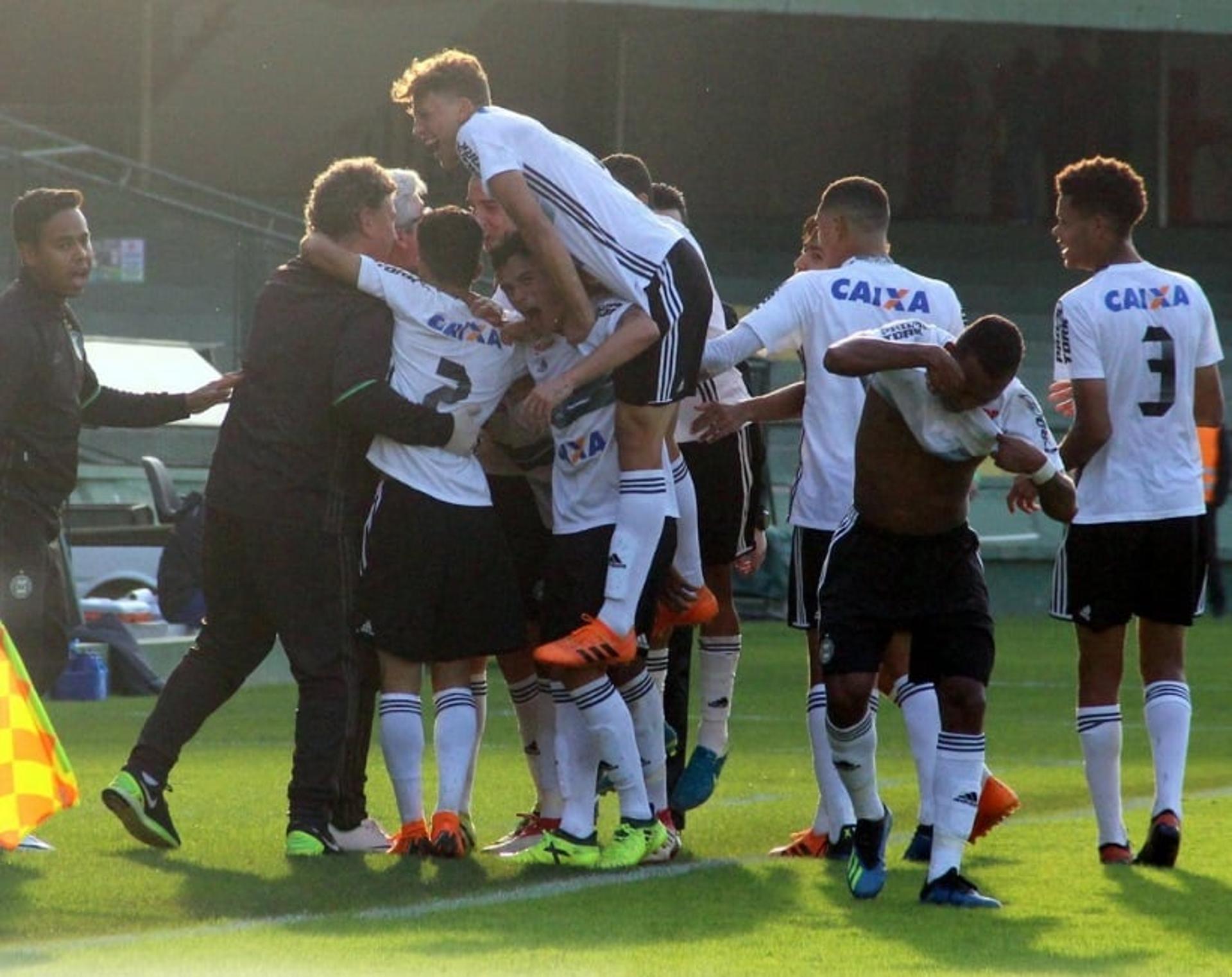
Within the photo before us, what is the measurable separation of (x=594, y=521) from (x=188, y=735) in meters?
1.40

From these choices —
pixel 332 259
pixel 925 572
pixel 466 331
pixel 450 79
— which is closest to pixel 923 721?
pixel 925 572

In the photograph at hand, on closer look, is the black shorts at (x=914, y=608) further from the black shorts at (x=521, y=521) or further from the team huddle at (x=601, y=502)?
the black shorts at (x=521, y=521)

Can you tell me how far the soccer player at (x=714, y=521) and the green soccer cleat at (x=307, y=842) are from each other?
1232mm

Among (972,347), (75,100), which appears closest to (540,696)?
(972,347)

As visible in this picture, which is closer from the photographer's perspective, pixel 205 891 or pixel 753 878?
pixel 205 891

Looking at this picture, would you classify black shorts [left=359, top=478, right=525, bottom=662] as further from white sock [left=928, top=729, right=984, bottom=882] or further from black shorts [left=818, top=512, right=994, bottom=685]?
white sock [left=928, top=729, right=984, bottom=882]

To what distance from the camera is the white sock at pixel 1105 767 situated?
7141 millimetres

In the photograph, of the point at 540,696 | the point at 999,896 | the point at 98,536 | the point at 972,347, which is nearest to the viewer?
the point at 972,347

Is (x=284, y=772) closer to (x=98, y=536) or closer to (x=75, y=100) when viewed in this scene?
(x=98, y=536)

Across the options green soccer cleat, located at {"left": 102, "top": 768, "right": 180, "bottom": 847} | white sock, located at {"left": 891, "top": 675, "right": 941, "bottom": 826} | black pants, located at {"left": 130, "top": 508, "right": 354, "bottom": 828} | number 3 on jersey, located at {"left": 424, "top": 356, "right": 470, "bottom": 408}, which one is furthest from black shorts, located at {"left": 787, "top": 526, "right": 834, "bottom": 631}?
green soccer cleat, located at {"left": 102, "top": 768, "right": 180, "bottom": 847}

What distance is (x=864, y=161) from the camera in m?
30.0

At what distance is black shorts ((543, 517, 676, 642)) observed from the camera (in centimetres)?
679

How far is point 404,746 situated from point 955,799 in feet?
5.38

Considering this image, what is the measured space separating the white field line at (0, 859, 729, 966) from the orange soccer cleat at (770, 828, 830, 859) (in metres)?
0.29
